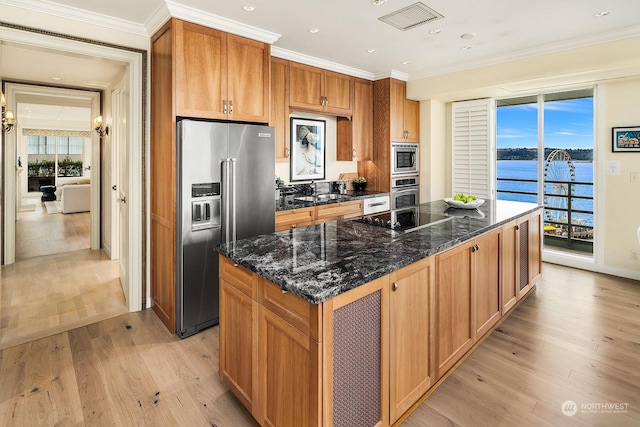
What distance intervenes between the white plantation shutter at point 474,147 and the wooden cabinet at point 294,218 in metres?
2.76

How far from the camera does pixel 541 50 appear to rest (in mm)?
3850

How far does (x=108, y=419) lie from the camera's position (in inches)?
76.8

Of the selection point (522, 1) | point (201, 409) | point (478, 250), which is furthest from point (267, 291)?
point (522, 1)

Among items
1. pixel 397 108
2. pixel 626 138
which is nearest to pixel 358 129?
pixel 397 108

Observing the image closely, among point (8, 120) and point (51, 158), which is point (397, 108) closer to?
A: point (8, 120)

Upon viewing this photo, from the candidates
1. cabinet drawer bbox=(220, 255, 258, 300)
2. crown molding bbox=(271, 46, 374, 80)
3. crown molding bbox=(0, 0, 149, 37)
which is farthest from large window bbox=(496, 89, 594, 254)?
crown molding bbox=(0, 0, 149, 37)

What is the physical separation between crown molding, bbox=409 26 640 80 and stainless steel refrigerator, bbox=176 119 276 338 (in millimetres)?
2785

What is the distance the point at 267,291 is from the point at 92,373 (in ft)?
5.34

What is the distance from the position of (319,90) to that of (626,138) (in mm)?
3533

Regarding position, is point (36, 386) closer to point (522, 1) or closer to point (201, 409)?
point (201, 409)

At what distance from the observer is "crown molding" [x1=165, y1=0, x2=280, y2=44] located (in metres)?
2.77

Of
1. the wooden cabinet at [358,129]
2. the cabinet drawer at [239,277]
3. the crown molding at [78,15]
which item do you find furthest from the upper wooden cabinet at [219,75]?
the wooden cabinet at [358,129]

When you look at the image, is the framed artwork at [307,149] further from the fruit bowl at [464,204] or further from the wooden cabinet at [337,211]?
the fruit bowl at [464,204]

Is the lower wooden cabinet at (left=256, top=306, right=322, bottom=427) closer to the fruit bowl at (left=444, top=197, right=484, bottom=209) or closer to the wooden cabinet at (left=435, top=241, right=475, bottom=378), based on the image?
the wooden cabinet at (left=435, top=241, right=475, bottom=378)
